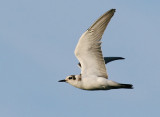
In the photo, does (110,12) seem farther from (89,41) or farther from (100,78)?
(100,78)

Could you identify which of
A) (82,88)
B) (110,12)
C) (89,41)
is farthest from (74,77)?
(110,12)

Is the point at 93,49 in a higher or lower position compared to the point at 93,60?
higher

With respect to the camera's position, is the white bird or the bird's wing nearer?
the bird's wing

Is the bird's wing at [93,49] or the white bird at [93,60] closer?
the bird's wing at [93,49]

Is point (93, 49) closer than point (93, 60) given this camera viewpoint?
Yes
